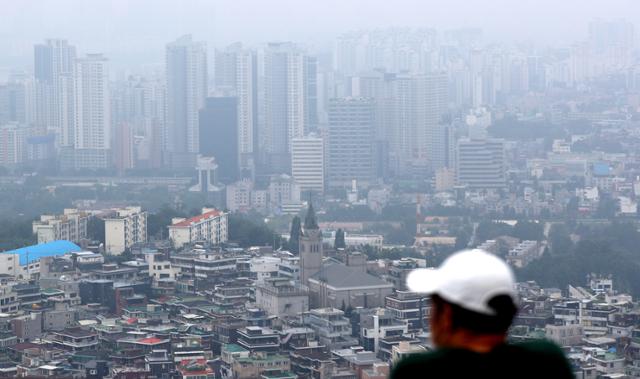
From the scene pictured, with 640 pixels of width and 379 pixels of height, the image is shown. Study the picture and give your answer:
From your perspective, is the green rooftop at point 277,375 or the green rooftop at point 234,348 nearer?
the green rooftop at point 277,375

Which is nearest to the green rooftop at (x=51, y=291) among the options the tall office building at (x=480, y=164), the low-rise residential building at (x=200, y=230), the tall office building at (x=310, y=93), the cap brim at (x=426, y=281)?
the low-rise residential building at (x=200, y=230)

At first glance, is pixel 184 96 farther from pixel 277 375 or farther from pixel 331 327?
pixel 277 375

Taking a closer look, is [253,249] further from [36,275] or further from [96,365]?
[96,365]

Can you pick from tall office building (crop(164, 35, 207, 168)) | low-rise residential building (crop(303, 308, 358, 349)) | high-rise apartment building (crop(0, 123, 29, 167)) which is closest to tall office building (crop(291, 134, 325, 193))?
tall office building (crop(164, 35, 207, 168))

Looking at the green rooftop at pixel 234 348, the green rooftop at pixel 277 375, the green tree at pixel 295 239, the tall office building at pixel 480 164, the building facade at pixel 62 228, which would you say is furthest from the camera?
the tall office building at pixel 480 164

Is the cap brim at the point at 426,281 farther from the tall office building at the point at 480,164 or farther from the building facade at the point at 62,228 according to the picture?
the tall office building at the point at 480,164

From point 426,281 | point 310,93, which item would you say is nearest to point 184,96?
point 310,93
